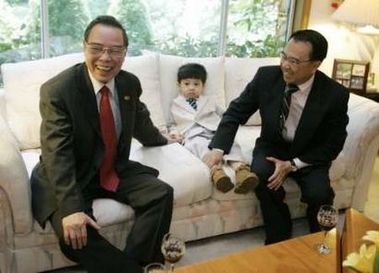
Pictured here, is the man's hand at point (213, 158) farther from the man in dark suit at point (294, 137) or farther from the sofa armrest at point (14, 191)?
the sofa armrest at point (14, 191)

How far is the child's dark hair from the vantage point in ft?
8.90

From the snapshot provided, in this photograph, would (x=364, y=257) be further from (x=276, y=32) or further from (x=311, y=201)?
(x=276, y=32)

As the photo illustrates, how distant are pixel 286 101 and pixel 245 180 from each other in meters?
0.49

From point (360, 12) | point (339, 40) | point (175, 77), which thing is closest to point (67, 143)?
point (175, 77)

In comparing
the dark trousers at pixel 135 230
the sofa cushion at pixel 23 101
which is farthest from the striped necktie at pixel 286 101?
the sofa cushion at pixel 23 101

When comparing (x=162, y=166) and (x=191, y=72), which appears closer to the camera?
(x=162, y=166)

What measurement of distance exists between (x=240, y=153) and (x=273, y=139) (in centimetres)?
20

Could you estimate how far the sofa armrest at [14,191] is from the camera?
174 centimetres

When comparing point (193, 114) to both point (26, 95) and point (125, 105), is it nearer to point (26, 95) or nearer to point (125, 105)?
point (125, 105)

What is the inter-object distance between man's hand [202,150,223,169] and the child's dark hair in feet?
1.92

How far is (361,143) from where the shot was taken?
8.52ft

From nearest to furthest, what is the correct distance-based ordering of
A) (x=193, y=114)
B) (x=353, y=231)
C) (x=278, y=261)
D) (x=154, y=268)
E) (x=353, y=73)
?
(x=154, y=268) < (x=278, y=261) < (x=353, y=231) < (x=193, y=114) < (x=353, y=73)

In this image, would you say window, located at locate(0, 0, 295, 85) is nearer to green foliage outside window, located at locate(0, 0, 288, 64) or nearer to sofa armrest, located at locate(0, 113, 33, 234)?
green foliage outside window, located at locate(0, 0, 288, 64)

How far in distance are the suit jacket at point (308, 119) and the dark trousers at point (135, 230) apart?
1.86ft
